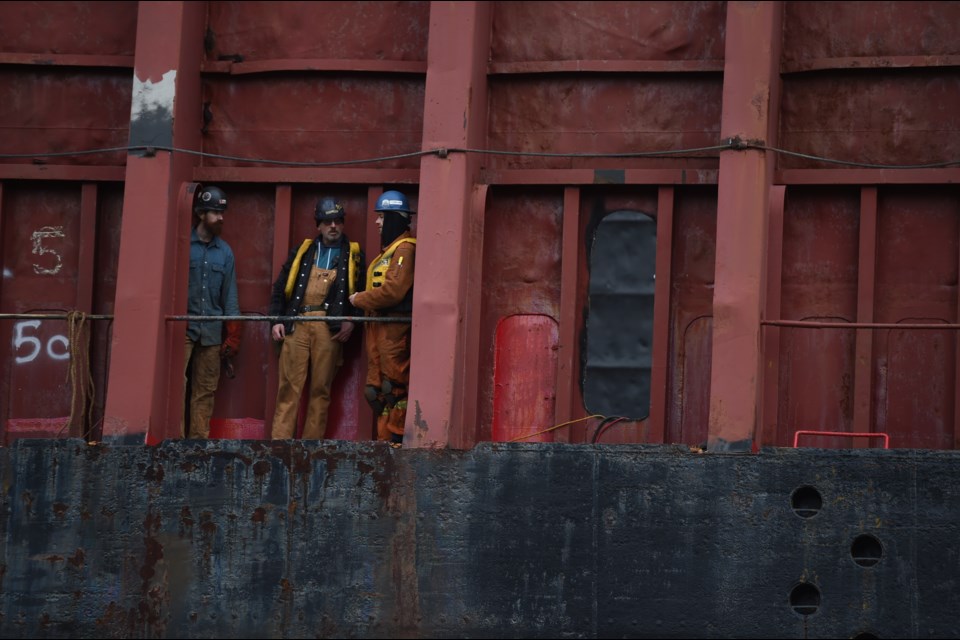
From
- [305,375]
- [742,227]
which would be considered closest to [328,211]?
[305,375]

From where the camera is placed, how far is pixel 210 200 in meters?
11.2

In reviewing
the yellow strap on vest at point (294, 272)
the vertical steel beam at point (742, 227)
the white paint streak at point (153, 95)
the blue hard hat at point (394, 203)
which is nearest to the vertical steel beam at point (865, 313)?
the vertical steel beam at point (742, 227)

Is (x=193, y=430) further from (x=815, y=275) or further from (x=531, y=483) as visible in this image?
(x=815, y=275)

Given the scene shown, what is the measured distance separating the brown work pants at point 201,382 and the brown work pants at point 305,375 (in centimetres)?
57

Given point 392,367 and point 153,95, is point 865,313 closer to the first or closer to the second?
point 392,367

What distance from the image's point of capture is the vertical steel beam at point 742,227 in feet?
32.4

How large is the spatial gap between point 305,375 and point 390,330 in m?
0.82

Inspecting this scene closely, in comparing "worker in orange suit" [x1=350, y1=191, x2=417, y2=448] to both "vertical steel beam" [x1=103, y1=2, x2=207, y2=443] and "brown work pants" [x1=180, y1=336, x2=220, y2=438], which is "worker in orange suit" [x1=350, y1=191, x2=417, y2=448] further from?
"vertical steel beam" [x1=103, y1=2, x2=207, y2=443]

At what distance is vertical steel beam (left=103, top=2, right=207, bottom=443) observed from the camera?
1063 cm

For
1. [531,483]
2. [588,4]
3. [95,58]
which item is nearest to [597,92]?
[588,4]

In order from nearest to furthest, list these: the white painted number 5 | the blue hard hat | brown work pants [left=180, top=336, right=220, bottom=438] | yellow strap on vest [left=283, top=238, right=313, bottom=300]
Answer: the blue hard hat → yellow strap on vest [left=283, top=238, right=313, bottom=300] → brown work pants [left=180, top=336, right=220, bottom=438] → the white painted number 5

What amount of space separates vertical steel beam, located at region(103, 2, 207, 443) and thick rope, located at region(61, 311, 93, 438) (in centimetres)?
49

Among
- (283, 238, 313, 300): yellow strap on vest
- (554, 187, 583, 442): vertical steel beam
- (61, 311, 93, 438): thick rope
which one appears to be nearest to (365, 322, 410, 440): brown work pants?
(283, 238, 313, 300): yellow strap on vest

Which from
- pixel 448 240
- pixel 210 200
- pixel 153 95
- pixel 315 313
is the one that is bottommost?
pixel 315 313
